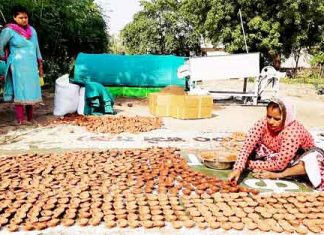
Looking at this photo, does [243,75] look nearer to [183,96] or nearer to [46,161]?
[183,96]

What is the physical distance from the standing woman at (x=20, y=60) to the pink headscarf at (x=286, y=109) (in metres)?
3.74

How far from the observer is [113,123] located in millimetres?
5973

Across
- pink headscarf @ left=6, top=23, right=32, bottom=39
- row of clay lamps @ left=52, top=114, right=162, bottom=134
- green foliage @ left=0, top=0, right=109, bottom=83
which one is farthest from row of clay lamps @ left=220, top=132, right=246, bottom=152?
green foliage @ left=0, top=0, right=109, bottom=83

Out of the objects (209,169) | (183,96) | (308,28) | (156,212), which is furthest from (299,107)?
(308,28)

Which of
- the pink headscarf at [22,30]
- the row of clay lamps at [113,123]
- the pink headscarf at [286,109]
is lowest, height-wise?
the row of clay lamps at [113,123]

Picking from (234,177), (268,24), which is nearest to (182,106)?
(234,177)

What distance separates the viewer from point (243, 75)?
895 centimetres

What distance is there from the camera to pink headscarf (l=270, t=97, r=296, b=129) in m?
3.03

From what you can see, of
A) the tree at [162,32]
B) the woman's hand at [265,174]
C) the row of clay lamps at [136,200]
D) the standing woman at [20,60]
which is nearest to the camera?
the row of clay lamps at [136,200]

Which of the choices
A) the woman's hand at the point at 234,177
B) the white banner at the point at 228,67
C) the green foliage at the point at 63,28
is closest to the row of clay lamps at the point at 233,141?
the woman's hand at the point at 234,177

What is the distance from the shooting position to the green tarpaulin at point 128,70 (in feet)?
33.1

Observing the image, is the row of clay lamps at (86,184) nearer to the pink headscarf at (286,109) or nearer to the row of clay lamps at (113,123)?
the pink headscarf at (286,109)

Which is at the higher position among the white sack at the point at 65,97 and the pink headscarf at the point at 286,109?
the pink headscarf at the point at 286,109

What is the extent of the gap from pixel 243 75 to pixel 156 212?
6818 millimetres
